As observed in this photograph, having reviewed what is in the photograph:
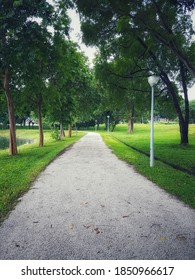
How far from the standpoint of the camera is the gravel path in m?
3.65

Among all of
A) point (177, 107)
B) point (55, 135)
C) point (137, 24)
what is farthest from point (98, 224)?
point (55, 135)

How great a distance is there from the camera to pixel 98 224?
15.2 feet

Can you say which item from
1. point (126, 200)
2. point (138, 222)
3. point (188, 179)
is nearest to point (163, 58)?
point (188, 179)

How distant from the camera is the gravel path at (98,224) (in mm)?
3654

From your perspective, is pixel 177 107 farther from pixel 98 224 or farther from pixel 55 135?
pixel 55 135

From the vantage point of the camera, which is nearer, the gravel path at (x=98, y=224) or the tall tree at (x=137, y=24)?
the gravel path at (x=98, y=224)

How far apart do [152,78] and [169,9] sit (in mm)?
6212

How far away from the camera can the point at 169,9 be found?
1345cm

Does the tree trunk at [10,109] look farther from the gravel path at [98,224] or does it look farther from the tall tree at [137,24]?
the gravel path at [98,224]

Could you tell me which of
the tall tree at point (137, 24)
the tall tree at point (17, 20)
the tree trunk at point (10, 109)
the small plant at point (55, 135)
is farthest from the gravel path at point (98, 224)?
the small plant at point (55, 135)

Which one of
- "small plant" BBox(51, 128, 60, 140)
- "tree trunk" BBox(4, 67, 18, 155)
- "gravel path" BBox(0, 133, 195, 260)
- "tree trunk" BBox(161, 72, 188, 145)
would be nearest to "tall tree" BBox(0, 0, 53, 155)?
"tree trunk" BBox(4, 67, 18, 155)
